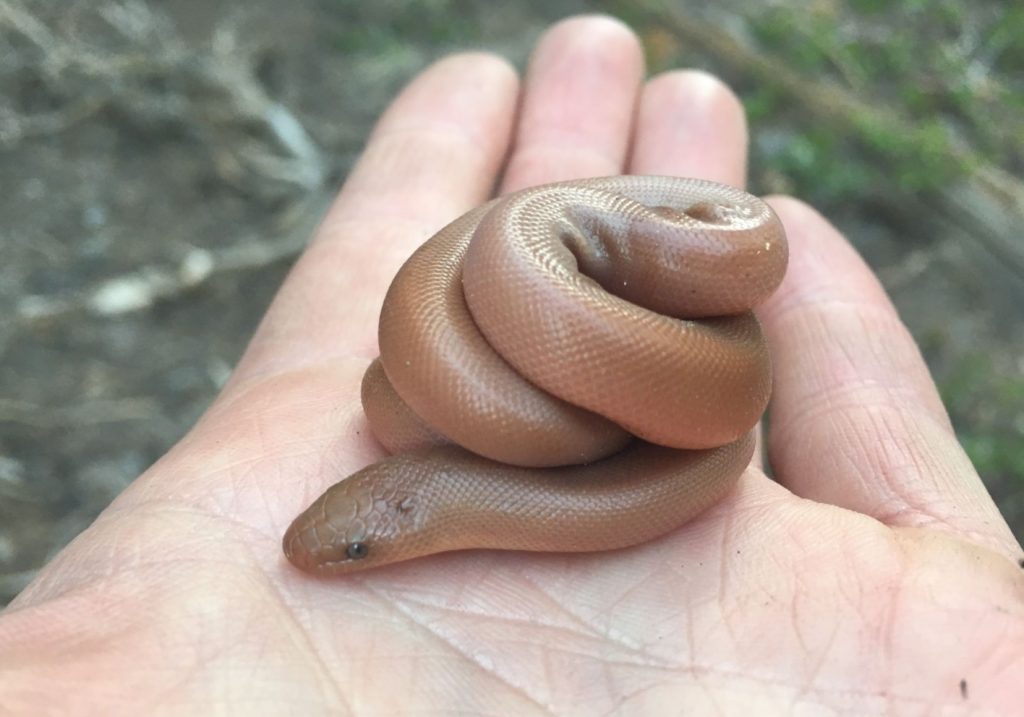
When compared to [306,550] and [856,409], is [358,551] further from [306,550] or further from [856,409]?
[856,409]

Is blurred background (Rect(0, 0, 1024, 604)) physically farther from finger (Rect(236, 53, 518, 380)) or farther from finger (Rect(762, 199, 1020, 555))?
finger (Rect(762, 199, 1020, 555))

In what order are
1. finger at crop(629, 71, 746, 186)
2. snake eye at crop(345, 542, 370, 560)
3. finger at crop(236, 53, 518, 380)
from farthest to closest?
finger at crop(629, 71, 746, 186) < finger at crop(236, 53, 518, 380) < snake eye at crop(345, 542, 370, 560)

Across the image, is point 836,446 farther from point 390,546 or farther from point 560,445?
point 390,546

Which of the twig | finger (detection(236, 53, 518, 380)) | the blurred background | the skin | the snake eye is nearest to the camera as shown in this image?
the skin

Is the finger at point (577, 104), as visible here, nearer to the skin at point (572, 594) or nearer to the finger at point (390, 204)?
the finger at point (390, 204)

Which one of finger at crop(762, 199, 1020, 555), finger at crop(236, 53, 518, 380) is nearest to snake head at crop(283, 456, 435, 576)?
finger at crop(236, 53, 518, 380)

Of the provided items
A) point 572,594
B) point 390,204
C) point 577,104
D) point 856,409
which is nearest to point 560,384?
point 572,594
